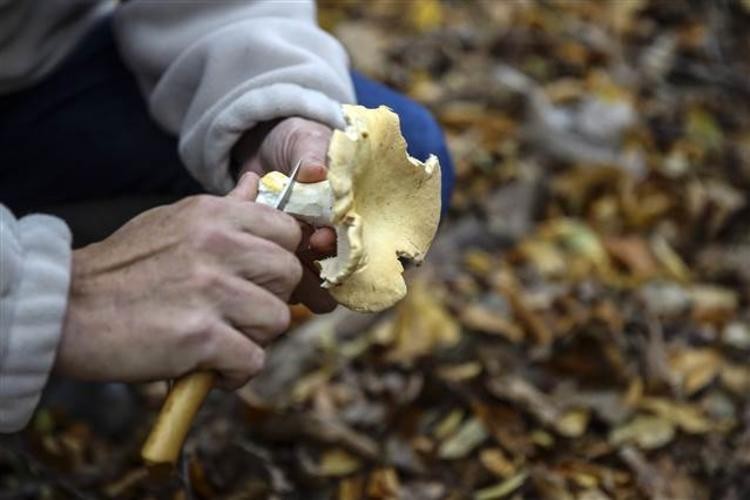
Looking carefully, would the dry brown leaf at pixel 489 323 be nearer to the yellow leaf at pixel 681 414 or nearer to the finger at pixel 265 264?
the yellow leaf at pixel 681 414

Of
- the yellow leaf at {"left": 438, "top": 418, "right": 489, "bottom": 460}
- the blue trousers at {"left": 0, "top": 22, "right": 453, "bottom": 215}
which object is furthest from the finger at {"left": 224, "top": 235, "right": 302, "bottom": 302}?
the yellow leaf at {"left": 438, "top": 418, "right": 489, "bottom": 460}

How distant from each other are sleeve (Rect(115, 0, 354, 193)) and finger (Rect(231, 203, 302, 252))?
30 cm

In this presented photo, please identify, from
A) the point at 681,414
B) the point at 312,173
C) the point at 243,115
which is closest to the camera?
the point at 312,173

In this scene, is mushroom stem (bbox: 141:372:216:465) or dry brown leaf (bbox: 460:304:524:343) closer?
mushroom stem (bbox: 141:372:216:465)

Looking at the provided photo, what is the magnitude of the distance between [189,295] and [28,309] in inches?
6.5

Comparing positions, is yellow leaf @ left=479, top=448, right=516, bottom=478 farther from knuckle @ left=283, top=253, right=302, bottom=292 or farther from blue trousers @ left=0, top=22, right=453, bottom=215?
knuckle @ left=283, top=253, right=302, bottom=292

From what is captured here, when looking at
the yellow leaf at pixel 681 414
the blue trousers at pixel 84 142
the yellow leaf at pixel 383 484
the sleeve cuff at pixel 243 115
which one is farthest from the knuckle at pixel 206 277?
the yellow leaf at pixel 681 414

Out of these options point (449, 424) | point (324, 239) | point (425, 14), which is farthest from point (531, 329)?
point (425, 14)

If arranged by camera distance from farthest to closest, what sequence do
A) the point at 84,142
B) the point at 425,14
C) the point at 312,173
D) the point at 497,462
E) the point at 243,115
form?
the point at 425,14 < the point at 497,462 < the point at 84,142 < the point at 243,115 < the point at 312,173

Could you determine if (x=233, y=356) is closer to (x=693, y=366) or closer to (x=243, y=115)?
Answer: (x=243, y=115)

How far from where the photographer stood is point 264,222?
120cm

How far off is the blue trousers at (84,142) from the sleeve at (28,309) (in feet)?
1.84

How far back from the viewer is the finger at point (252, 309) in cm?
122

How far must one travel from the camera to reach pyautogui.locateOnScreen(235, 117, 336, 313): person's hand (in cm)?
127
